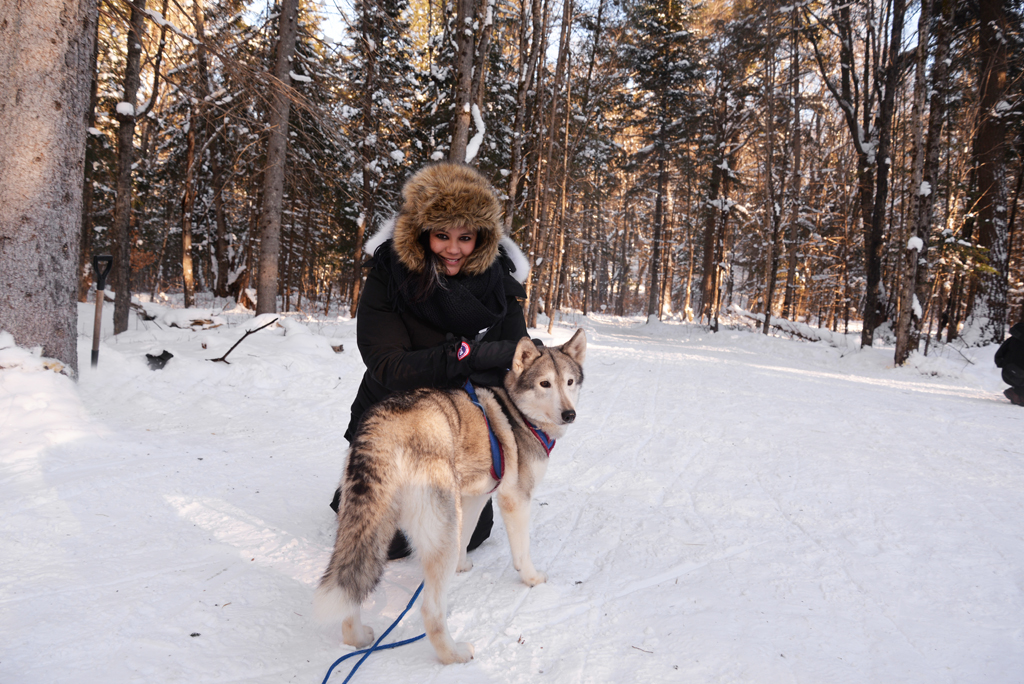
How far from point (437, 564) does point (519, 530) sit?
813 mm

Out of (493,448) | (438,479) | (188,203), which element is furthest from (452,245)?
(188,203)

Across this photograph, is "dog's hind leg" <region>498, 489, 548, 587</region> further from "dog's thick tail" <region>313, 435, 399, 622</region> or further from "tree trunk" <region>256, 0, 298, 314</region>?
"tree trunk" <region>256, 0, 298, 314</region>

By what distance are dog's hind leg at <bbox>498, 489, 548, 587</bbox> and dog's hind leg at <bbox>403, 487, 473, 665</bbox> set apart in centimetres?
69

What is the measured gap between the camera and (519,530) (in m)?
3.04

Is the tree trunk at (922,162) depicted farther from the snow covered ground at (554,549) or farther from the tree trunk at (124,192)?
the tree trunk at (124,192)

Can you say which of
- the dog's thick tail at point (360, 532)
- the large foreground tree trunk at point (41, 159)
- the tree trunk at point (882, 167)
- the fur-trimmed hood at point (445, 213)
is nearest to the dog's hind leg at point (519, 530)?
the dog's thick tail at point (360, 532)

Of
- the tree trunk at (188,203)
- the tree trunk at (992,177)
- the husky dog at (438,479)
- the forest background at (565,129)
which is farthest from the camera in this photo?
the tree trunk at (188,203)

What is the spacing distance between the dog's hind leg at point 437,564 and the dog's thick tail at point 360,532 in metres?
0.15

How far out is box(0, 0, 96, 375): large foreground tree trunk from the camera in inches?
175

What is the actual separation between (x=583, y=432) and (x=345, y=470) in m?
4.52

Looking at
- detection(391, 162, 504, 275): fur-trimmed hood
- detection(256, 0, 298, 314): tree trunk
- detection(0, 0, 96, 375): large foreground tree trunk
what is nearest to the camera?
detection(391, 162, 504, 275): fur-trimmed hood

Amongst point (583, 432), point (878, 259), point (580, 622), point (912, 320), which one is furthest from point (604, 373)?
point (878, 259)

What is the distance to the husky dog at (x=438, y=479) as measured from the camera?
2154mm

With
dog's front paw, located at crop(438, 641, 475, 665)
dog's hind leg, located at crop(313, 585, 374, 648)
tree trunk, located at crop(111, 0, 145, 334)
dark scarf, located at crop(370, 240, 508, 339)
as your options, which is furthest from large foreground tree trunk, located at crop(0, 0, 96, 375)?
tree trunk, located at crop(111, 0, 145, 334)
